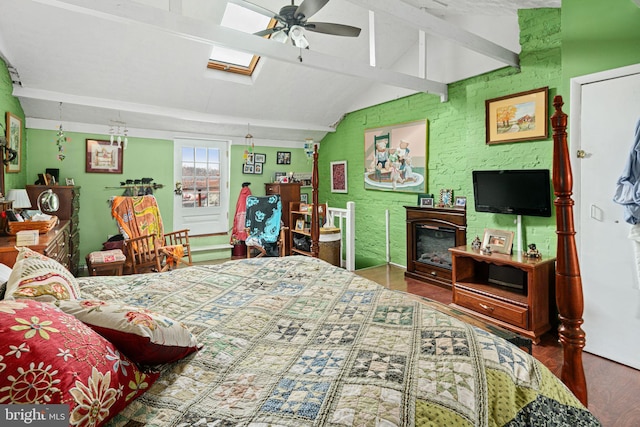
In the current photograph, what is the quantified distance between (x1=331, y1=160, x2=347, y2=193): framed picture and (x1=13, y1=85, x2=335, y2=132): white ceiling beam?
648 mm

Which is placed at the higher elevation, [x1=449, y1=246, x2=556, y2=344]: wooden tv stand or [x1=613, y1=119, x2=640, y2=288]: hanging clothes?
[x1=613, y1=119, x2=640, y2=288]: hanging clothes

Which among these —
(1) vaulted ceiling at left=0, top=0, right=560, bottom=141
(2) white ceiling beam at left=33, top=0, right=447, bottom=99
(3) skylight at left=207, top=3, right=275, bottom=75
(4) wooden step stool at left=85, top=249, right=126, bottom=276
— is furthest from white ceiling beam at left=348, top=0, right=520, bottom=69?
(4) wooden step stool at left=85, top=249, right=126, bottom=276

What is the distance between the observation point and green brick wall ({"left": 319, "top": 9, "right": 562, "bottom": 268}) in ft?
10.6

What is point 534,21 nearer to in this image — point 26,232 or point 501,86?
point 501,86

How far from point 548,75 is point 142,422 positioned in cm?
392

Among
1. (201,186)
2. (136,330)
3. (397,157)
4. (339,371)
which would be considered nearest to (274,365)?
(339,371)

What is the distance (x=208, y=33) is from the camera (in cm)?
241

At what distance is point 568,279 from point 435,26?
2.11 metres

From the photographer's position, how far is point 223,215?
19.1ft

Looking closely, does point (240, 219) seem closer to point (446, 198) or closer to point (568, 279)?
point (446, 198)

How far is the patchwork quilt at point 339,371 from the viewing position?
3.02 feet

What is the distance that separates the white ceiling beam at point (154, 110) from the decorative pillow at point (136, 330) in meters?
3.88

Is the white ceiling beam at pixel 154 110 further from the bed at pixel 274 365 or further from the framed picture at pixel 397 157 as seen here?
the bed at pixel 274 365

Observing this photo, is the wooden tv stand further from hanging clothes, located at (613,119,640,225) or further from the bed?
the bed
